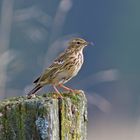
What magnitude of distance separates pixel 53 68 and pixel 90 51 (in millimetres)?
16194

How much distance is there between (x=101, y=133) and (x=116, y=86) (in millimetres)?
4855

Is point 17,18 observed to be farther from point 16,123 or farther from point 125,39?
point 125,39

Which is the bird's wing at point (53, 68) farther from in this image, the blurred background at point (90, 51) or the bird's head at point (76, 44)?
the bird's head at point (76, 44)

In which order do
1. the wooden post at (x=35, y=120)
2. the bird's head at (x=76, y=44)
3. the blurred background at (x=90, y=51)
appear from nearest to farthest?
the wooden post at (x=35, y=120)
the blurred background at (x=90, y=51)
the bird's head at (x=76, y=44)

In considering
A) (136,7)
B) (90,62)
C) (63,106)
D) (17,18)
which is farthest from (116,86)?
(63,106)

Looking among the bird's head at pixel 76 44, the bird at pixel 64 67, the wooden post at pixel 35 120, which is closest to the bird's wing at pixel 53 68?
the bird at pixel 64 67

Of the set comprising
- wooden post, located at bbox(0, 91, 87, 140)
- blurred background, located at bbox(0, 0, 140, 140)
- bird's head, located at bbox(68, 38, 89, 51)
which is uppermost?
blurred background, located at bbox(0, 0, 140, 140)

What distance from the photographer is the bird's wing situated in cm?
781

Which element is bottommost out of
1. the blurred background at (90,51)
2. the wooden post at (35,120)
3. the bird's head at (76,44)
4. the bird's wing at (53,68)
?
the wooden post at (35,120)

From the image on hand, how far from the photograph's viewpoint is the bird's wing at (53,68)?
7809 mm

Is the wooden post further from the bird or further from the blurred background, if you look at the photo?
the bird

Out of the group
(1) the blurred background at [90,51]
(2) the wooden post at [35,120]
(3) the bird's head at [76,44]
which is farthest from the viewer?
(3) the bird's head at [76,44]

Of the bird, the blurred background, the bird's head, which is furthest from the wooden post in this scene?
the bird's head

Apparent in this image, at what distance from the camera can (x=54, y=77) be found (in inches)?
317
